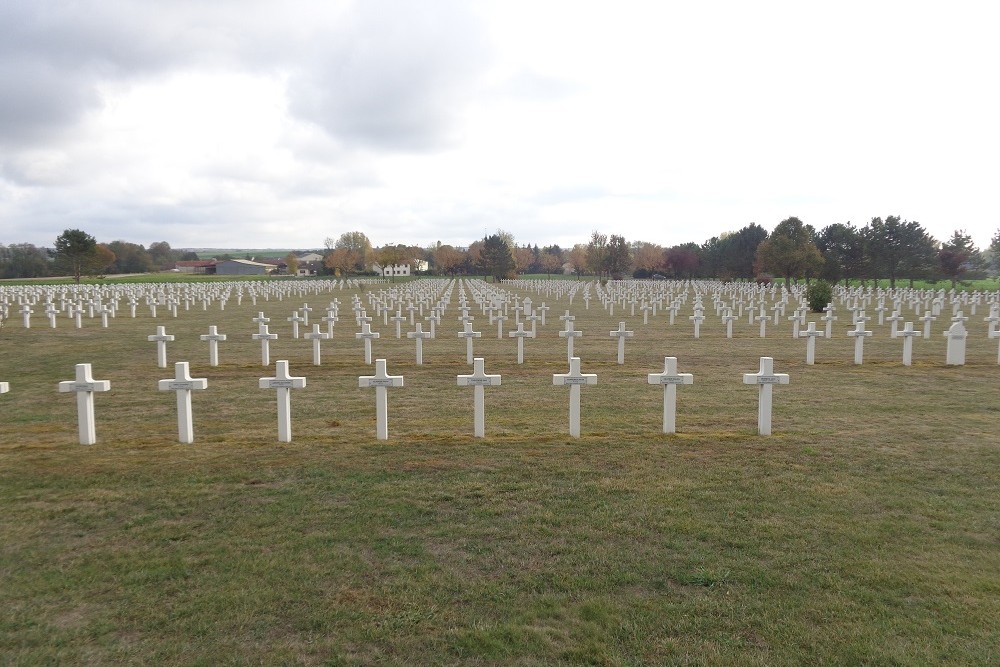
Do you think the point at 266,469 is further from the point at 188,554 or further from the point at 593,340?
the point at 593,340

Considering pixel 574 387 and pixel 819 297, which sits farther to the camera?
pixel 819 297

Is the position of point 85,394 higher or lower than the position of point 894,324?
lower

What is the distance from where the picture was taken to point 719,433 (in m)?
7.48

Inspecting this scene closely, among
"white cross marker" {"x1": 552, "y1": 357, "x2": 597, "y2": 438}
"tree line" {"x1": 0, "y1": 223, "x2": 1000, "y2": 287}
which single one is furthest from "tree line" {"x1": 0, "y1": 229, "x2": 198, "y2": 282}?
"white cross marker" {"x1": 552, "y1": 357, "x2": 597, "y2": 438}

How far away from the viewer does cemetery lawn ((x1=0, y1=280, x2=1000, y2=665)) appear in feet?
10.9

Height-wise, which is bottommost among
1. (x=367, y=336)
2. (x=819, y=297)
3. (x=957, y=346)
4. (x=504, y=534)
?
(x=504, y=534)

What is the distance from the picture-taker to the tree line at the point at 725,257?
51469 mm

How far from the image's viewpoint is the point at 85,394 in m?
6.96

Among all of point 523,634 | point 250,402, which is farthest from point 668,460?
point 250,402

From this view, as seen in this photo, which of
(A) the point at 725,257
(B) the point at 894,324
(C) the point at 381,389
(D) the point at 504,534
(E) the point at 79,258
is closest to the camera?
(D) the point at 504,534

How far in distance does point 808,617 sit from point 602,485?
2.23 metres

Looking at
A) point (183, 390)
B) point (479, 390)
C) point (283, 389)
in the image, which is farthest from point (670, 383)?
point (183, 390)

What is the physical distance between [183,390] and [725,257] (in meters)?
79.8

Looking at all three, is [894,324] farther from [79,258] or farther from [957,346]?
[79,258]
